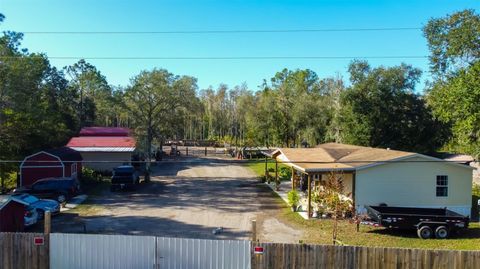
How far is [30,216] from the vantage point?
1977 centimetres

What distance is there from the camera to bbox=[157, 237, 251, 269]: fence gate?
1127cm

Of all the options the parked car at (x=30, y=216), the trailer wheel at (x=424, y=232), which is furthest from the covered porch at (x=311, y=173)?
the parked car at (x=30, y=216)

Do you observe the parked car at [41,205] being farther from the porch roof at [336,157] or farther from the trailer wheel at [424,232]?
the trailer wheel at [424,232]

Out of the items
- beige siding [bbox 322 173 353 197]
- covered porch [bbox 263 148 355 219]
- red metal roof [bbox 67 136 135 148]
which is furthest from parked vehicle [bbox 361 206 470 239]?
red metal roof [bbox 67 136 135 148]

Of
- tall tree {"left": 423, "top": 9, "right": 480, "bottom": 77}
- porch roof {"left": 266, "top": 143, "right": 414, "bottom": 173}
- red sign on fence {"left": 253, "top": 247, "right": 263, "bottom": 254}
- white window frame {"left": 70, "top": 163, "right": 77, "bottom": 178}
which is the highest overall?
tall tree {"left": 423, "top": 9, "right": 480, "bottom": 77}

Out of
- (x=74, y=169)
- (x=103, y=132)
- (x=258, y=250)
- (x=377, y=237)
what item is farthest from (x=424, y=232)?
(x=103, y=132)

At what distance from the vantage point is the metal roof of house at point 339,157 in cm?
2259

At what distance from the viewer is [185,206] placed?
2600cm

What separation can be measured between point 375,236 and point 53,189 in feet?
63.5

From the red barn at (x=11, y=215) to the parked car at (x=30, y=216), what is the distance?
42 centimetres

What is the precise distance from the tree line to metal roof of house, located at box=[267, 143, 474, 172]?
404 centimetres

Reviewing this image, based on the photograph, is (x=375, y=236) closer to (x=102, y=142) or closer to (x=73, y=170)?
(x=73, y=170)

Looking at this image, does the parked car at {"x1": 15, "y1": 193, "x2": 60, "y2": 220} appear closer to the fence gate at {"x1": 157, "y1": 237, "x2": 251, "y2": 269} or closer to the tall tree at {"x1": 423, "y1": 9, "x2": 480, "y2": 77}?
the fence gate at {"x1": 157, "y1": 237, "x2": 251, "y2": 269}

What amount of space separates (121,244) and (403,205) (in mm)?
16592
